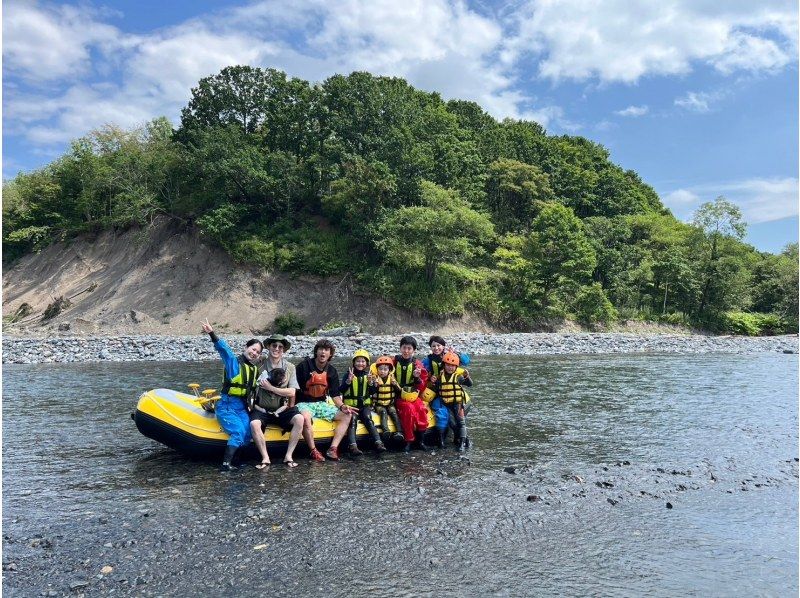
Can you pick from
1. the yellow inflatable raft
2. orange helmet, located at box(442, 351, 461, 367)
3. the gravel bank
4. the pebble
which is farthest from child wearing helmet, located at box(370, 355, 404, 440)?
the gravel bank

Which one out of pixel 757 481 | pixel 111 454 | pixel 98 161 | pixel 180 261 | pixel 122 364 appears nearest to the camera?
pixel 757 481

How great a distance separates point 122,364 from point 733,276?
37562 millimetres

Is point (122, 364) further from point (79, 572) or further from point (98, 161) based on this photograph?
point (98, 161)

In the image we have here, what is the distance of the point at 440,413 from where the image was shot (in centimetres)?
863

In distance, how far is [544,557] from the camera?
4.98 meters

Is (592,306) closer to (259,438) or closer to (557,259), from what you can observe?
(557,259)

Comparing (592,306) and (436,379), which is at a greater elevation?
(592,306)

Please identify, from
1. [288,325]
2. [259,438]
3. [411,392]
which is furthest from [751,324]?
[259,438]

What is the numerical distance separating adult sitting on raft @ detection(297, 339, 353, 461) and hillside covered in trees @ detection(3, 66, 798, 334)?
23133mm

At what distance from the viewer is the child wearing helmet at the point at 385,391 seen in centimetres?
831

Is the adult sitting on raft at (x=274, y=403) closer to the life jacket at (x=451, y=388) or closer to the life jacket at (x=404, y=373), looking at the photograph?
the life jacket at (x=404, y=373)

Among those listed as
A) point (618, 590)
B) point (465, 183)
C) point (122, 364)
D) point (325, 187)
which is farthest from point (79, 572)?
point (465, 183)

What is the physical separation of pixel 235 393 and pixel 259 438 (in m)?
0.71

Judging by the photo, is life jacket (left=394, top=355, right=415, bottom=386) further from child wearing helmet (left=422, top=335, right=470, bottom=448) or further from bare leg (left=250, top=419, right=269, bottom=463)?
bare leg (left=250, top=419, right=269, bottom=463)
